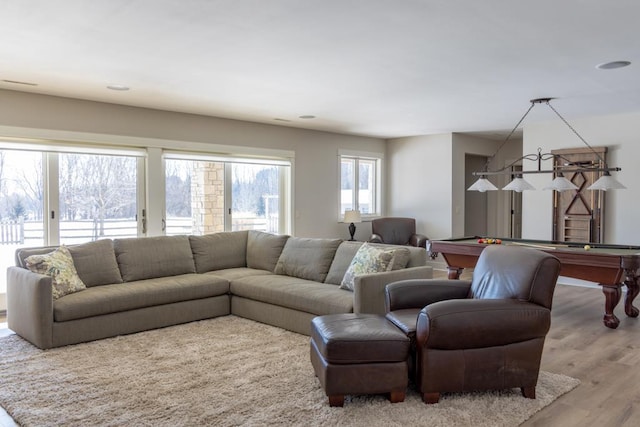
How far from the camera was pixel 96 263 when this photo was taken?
467cm

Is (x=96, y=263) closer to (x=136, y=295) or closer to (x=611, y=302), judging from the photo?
(x=136, y=295)

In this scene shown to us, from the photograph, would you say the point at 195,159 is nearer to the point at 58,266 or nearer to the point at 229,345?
the point at 58,266

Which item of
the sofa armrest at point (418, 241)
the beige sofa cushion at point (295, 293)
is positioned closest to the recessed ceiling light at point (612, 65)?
the beige sofa cushion at point (295, 293)

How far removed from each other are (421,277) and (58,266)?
3.15 m

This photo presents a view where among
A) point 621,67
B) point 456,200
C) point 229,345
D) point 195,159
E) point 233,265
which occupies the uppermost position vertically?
point 621,67

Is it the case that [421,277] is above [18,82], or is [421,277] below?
below

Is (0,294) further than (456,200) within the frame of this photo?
No

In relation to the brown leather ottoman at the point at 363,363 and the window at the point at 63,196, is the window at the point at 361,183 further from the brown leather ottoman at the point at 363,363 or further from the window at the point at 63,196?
the brown leather ottoman at the point at 363,363

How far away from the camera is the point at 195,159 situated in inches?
258

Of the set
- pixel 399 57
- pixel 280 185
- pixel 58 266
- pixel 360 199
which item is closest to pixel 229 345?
pixel 58 266

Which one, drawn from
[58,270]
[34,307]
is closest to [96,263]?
[58,270]

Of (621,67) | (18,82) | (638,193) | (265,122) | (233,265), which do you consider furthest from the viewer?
(265,122)

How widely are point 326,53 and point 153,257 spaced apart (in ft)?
9.01

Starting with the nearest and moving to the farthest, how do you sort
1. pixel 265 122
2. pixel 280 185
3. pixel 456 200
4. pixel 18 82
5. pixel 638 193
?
pixel 18 82 → pixel 638 193 → pixel 265 122 → pixel 280 185 → pixel 456 200
